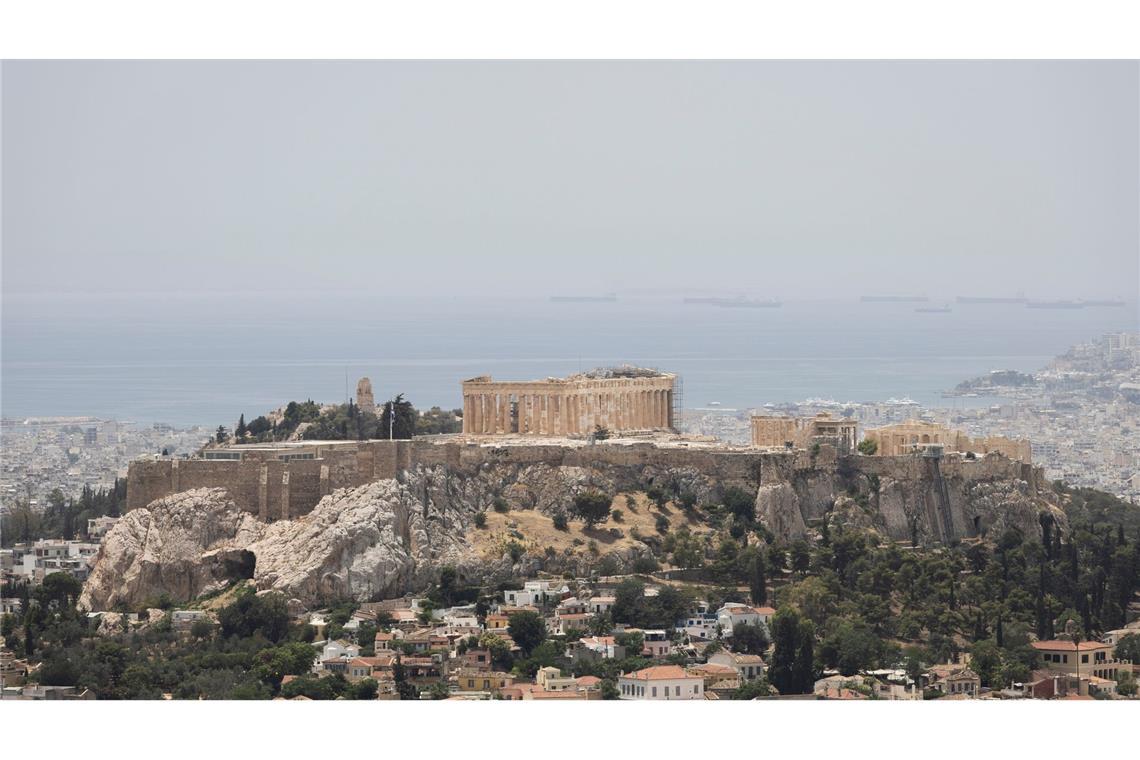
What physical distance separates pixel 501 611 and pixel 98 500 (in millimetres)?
24787

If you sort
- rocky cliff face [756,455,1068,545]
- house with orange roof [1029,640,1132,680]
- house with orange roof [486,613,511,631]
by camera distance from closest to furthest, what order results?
1. house with orange roof [1029,640,1132,680]
2. house with orange roof [486,613,511,631]
3. rocky cliff face [756,455,1068,545]

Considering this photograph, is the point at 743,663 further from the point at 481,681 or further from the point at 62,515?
the point at 62,515

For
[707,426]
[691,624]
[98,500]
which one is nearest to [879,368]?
[707,426]

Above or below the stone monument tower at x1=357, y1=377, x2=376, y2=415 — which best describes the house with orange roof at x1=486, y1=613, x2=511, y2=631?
below

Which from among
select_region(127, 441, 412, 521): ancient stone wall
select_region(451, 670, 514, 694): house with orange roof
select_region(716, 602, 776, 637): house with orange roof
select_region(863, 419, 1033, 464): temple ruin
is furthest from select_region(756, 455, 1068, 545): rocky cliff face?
select_region(451, 670, 514, 694): house with orange roof

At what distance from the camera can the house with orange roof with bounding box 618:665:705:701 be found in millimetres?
54562

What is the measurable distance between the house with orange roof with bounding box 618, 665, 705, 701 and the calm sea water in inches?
1751

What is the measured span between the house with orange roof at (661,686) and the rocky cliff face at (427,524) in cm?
761

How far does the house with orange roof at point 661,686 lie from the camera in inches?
2148

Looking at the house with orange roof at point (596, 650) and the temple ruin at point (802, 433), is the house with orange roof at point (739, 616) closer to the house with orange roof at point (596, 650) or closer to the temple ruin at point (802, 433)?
the house with orange roof at point (596, 650)

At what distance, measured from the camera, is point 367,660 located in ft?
185

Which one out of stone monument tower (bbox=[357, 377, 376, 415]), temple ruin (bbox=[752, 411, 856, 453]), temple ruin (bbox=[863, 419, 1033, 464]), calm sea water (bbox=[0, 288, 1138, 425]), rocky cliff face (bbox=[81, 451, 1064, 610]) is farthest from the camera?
calm sea water (bbox=[0, 288, 1138, 425])

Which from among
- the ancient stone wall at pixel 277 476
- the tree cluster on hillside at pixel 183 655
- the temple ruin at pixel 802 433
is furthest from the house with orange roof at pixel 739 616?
the temple ruin at pixel 802 433

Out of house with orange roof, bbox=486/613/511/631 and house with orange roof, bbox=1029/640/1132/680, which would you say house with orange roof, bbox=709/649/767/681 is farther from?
house with orange roof, bbox=1029/640/1132/680
